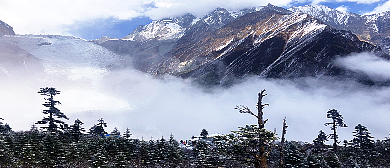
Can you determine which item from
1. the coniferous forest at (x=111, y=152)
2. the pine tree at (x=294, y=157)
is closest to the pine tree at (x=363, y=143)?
the coniferous forest at (x=111, y=152)

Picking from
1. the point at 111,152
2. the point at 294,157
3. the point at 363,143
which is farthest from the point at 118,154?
the point at 363,143

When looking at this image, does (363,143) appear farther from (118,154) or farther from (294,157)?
(118,154)

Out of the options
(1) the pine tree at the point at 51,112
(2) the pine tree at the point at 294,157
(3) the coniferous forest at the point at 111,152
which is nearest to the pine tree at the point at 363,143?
A: (3) the coniferous forest at the point at 111,152

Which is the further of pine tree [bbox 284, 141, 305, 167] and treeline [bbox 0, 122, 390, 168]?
pine tree [bbox 284, 141, 305, 167]

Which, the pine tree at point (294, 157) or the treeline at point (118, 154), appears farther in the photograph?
the pine tree at point (294, 157)

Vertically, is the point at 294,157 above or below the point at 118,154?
above

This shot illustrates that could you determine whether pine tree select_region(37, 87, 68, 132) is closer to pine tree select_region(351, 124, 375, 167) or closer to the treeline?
the treeline

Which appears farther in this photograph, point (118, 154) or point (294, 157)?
point (118, 154)

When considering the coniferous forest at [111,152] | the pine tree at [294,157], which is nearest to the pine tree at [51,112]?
the coniferous forest at [111,152]

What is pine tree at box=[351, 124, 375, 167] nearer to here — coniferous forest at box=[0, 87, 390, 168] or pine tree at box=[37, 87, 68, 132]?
coniferous forest at box=[0, 87, 390, 168]

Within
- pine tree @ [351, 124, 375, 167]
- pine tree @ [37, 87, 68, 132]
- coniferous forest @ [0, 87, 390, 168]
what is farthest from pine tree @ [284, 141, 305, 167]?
pine tree @ [37, 87, 68, 132]

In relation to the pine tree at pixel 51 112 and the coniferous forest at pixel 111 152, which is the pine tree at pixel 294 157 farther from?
the pine tree at pixel 51 112

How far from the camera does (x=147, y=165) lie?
48625 millimetres

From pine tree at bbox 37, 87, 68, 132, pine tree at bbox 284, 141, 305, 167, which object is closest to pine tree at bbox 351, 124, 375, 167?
pine tree at bbox 284, 141, 305, 167
